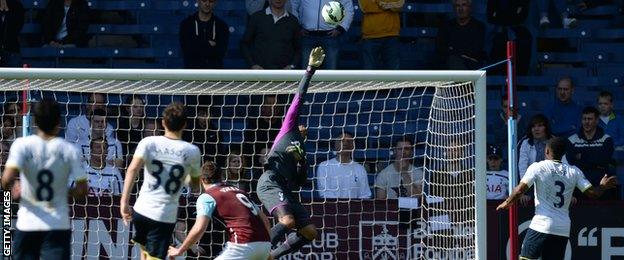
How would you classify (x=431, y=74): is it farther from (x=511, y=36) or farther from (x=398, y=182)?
(x=511, y=36)

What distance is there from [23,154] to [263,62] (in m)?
7.06

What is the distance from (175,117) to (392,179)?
4.92 metres

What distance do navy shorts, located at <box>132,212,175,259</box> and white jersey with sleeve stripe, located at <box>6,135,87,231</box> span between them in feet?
3.21

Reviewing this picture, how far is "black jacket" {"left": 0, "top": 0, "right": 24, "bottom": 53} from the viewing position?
55.9 ft

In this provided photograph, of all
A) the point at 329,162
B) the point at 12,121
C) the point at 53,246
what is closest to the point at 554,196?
the point at 329,162

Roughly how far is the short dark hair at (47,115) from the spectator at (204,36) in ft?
22.2

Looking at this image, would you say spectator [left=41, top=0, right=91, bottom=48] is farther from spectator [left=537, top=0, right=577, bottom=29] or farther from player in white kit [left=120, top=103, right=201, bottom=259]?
player in white kit [left=120, top=103, right=201, bottom=259]

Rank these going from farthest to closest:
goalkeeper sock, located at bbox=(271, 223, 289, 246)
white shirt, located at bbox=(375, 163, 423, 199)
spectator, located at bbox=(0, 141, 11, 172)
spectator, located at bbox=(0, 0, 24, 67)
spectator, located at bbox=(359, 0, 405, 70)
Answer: spectator, located at bbox=(359, 0, 405, 70) → spectator, located at bbox=(0, 0, 24, 67) → white shirt, located at bbox=(375, 163, 423, 199) → spectator, located at bbox=(0, 141, 11, 172) → goalkeeper sock, located at bbox=(271, 223, 289, 246)

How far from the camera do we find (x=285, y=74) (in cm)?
1316

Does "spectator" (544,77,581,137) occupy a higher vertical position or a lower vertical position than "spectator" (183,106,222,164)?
higher

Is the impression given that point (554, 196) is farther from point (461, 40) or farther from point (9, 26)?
point (9, 26)

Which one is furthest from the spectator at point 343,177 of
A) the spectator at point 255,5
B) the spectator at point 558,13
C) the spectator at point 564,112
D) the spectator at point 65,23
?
the spectator at point 558,13

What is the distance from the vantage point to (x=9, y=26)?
1703cm

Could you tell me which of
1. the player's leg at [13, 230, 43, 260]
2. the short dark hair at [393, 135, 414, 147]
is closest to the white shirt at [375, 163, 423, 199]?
the short dark hair at [393, 135, 414, 147]
